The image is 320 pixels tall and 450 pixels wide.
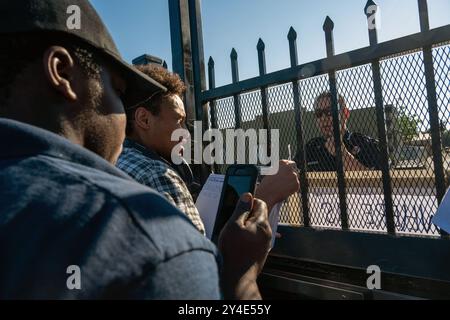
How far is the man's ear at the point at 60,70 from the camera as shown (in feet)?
3.04

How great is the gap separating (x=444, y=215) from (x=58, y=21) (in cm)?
153

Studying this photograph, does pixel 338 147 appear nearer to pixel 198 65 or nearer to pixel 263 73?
pixel 263 73

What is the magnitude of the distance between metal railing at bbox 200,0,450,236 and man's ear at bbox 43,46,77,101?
1450 mm

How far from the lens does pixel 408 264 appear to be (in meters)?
1.76

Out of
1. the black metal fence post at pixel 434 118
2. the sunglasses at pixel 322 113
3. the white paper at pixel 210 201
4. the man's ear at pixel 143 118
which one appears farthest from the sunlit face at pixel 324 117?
the man's ear at pixel 143 118

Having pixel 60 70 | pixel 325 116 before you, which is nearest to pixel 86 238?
pixel 60 70

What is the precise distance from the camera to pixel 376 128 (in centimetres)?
193

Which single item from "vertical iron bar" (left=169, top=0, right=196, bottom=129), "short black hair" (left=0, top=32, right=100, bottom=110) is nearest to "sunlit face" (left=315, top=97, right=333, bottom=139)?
"vertical iron bar" (left=169, top=0, right=196, bottom=129)

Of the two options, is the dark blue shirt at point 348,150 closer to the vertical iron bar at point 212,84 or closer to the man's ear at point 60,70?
the vertical iron bar at point 212,84

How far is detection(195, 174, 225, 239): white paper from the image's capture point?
195 centimetres

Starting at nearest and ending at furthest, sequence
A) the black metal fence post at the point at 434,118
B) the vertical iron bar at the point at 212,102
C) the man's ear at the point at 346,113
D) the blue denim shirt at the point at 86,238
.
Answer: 1. the blue denim shirt at the point at 86,238
2. the black metal fence post at the point at 434,118
3. the man's ear at the point at 346,113
4. the vertical iron bar at the point at 212,102

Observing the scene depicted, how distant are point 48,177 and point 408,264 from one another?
5.36 feet

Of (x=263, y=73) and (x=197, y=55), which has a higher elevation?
(x=197, y=55)

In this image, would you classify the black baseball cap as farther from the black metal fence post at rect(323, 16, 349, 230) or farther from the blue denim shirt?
the black metal fence post at rect(323, 16, 349, 230)
